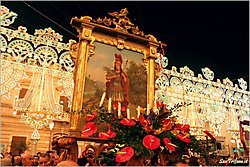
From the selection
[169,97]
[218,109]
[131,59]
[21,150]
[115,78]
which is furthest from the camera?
[21,150]

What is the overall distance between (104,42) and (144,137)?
61.2 inches

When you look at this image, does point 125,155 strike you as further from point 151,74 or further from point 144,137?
point 151,74

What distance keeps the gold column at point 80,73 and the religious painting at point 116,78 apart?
0.06 m

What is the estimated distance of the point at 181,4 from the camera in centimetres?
335

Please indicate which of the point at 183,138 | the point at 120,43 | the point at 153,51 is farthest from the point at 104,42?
the point at 183,138

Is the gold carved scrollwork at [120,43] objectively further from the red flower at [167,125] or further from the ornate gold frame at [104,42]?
the red flower at [167,125]

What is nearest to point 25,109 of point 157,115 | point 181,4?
point 181,4

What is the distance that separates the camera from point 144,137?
114 cm

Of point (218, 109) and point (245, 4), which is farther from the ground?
point (245, 4)

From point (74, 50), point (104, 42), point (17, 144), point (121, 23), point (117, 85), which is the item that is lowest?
point (17, 144)

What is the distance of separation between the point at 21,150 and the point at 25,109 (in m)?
2.74

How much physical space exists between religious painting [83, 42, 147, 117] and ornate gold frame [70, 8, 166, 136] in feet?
0.20

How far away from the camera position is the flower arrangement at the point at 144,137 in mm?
Answer: 1095

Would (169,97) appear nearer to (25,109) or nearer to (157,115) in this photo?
(25,109)
